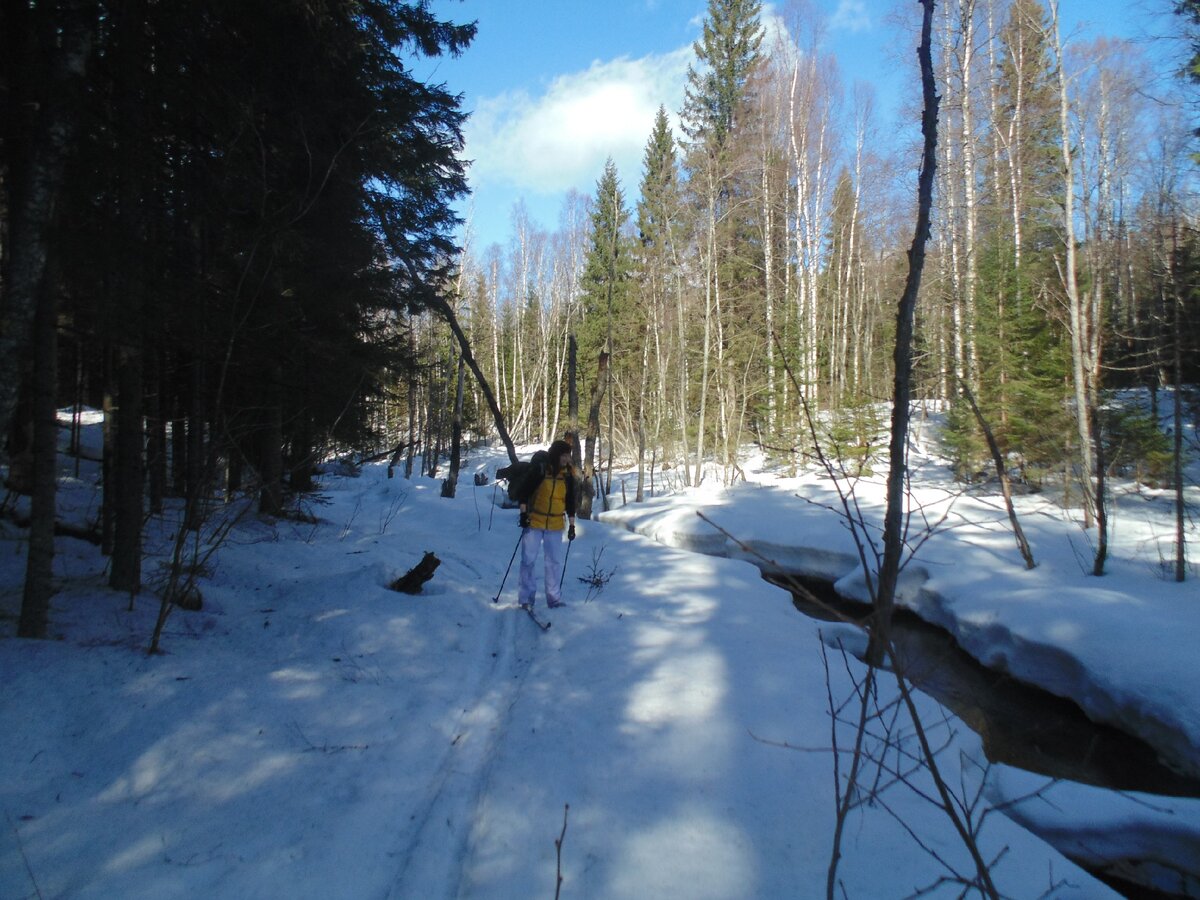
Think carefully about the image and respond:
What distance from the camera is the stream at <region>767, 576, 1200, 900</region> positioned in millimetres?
5047

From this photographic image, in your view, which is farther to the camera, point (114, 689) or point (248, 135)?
point (248, 135)

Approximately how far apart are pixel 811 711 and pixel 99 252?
5909mm

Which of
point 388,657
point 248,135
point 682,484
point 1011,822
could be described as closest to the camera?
point 1011,822

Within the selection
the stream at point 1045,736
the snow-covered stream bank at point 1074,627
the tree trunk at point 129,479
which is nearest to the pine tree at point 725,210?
the snow-covered stream bank at point 1074,627

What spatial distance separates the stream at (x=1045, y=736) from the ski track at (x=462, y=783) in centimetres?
230

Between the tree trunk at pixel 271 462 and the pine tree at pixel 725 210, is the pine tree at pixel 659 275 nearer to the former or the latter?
the pine tree at pixel 725 210

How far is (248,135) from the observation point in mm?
5668

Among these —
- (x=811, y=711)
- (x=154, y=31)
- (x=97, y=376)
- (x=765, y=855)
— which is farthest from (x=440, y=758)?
(x=97, y=376)

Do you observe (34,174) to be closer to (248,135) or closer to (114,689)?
(248,135)

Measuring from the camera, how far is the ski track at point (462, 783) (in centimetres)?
272

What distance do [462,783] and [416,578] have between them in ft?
10.7

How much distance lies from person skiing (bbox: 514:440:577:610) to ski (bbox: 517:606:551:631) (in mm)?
47

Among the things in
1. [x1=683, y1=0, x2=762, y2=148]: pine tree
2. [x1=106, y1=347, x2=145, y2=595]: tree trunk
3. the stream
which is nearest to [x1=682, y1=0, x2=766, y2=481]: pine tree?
[x1=683, y1=0, x2=762, y2=148]: pine tree

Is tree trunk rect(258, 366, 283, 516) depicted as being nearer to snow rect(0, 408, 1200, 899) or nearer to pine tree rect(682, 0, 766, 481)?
snow rect(0, 408, 1200, 899)
